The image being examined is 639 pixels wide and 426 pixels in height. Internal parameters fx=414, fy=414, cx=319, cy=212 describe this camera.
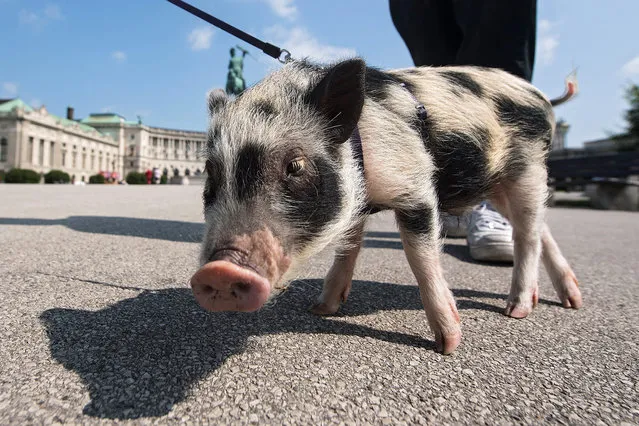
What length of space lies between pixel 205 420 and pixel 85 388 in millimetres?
408

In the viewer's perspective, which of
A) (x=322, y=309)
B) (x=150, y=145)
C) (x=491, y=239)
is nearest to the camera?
(x=322, y=309)

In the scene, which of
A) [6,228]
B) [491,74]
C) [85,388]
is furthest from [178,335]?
[6,228]

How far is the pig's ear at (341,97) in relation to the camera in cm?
151

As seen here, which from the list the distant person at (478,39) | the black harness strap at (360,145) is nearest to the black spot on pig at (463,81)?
the black harness strap at (360,145)

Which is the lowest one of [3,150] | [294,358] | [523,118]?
[294,358]

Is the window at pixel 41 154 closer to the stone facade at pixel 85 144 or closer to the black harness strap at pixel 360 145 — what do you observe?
the stone facade at pixel 85 144

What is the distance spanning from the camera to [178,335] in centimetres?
164

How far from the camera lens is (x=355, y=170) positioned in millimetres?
1630

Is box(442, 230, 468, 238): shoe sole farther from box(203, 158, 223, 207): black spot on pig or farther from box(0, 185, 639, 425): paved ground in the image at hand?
box(203, 158, 223, 207): black spot on pig

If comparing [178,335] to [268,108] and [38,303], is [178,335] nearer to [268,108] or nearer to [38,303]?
[38,303]

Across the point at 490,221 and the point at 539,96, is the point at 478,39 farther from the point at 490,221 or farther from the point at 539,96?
the point at 490,221

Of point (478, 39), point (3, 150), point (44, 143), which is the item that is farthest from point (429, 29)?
point (44, 143)

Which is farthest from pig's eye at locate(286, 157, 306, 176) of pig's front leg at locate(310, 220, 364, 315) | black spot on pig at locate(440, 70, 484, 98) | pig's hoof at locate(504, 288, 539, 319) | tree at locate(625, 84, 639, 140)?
tree at locate(625, 84, 639, 140)

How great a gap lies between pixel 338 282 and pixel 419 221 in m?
0.59
